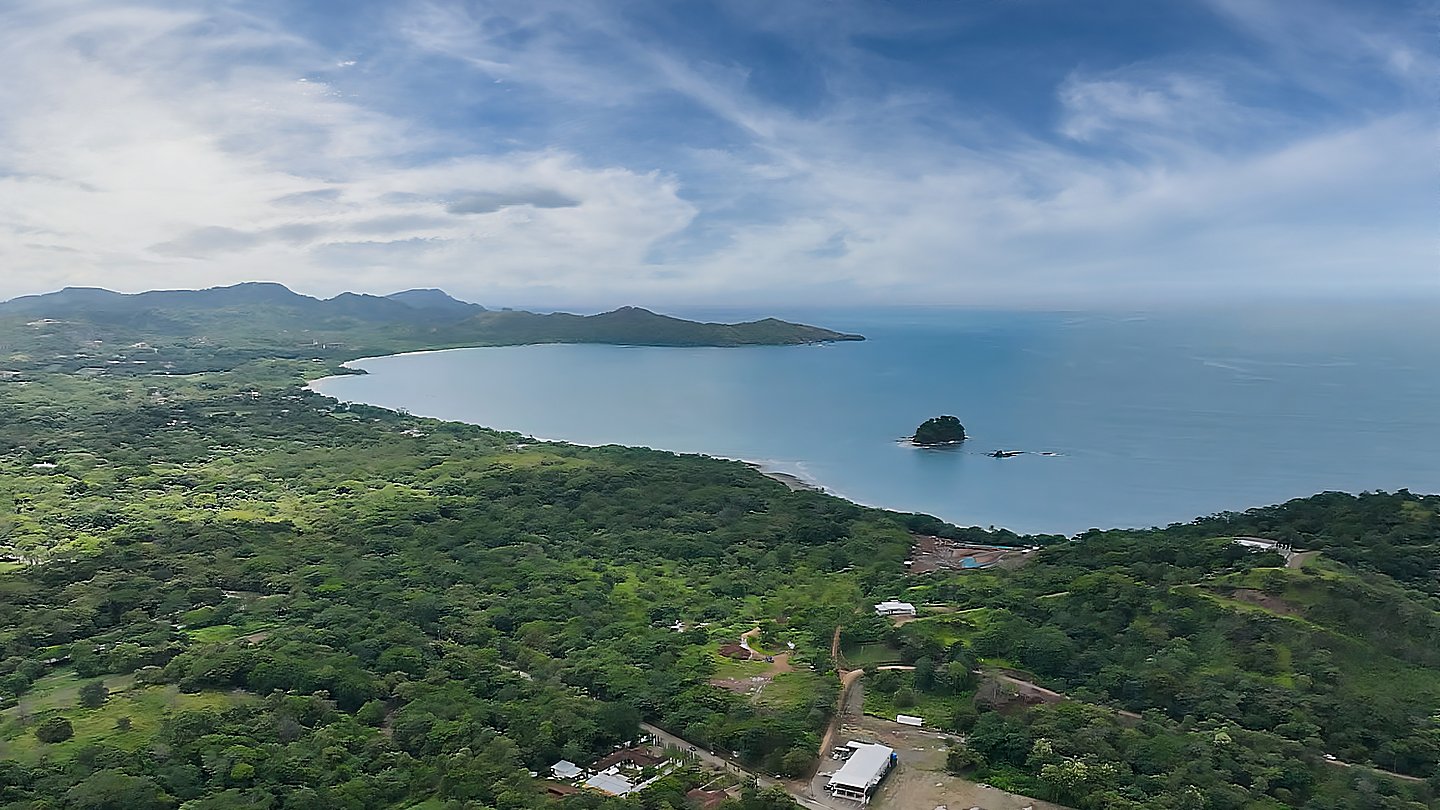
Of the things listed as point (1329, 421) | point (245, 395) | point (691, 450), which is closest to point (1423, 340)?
point (1329, 421)

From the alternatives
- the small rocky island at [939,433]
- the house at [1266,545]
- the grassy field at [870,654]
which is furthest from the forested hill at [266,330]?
the house at [1266,545]

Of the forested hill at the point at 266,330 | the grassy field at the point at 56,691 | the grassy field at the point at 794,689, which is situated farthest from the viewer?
the forested hill at the point at 266,330

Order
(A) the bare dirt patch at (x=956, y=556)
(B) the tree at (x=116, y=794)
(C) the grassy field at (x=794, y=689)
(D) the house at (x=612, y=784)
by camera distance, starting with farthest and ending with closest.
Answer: (A) the bare dirt patch at (x=956, y=556)
(C) the grassy field at (x=794, y=689)
(D) the house at (x=612, y=784)
(B) the tree at (x=116, y=794)

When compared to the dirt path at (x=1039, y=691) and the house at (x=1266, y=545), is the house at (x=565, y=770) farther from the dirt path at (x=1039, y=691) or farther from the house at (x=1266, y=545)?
the house at (x=1266, y=545)

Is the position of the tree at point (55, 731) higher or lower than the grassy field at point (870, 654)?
higher

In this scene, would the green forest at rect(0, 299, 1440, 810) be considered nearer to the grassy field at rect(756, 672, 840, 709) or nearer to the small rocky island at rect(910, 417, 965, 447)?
the grassy field at rect(756, 672, 840, 709)

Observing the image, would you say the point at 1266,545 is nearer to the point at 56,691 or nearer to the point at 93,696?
the point at 93,696

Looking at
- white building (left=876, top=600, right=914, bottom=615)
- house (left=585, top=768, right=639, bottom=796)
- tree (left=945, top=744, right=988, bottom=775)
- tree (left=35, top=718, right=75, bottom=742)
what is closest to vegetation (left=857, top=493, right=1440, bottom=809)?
tree (left=945, top=744, right=988, bottom=775)
